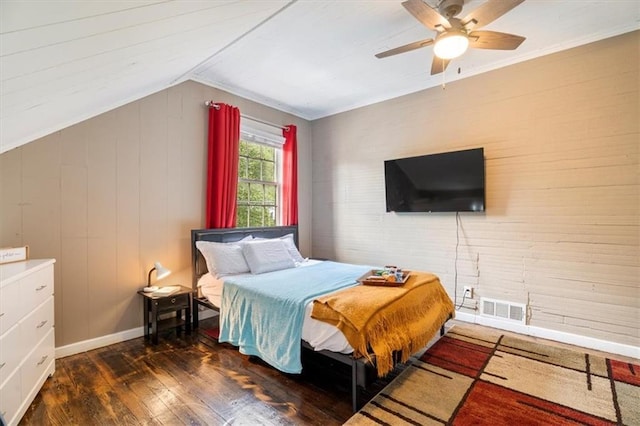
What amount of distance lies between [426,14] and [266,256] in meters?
2.67

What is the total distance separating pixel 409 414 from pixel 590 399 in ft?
4.23

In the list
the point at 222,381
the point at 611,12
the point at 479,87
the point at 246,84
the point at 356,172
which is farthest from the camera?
the point at 356,172

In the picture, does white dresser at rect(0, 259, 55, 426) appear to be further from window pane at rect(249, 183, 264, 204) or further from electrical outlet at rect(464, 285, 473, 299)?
electrical outlet at rect(464, 285, 473, 299)

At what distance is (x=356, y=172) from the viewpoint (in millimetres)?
4707

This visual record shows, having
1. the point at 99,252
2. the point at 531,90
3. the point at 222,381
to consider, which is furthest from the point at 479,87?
the point at 99,252

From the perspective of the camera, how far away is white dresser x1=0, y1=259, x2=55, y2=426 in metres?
1.71

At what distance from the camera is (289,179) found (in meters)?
4.73

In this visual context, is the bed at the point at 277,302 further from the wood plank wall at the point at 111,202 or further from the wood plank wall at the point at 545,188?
the wood plank wall at the point at 545,188

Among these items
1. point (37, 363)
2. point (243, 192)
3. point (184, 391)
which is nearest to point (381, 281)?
point (184, 391)

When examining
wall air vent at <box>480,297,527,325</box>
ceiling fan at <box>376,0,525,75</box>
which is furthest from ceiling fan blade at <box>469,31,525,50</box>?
wall air vent at <box>480,297,527,325</box>

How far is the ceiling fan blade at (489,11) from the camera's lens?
191 cm

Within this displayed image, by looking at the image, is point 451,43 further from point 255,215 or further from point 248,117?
point 255,215

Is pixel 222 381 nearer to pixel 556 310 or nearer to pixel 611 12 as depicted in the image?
pixel 556 310

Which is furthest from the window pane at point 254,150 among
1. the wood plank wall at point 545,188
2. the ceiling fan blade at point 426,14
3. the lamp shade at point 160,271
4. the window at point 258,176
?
the ceiling fan blade at point 426,14
